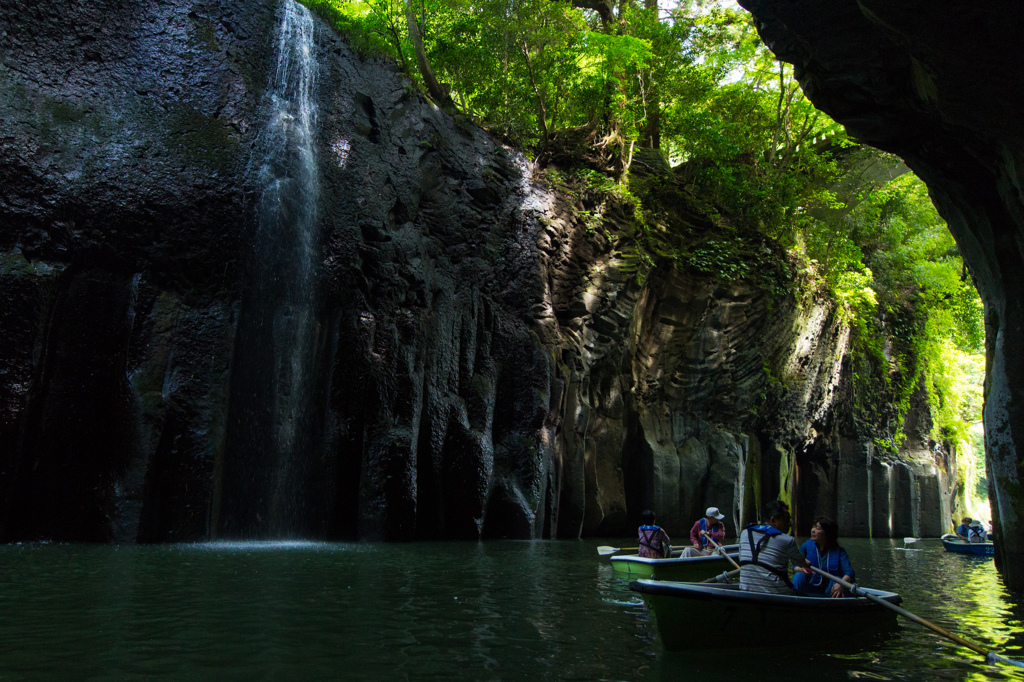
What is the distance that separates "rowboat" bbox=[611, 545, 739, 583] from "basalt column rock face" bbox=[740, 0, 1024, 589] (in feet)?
13.5

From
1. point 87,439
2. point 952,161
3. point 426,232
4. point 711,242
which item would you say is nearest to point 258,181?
point 426,232

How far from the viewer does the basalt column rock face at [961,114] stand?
6836 millimetres

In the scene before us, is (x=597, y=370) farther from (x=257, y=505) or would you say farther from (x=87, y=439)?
(x=87, y=439)

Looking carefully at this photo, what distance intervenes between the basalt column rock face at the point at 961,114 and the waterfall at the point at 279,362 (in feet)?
32.4

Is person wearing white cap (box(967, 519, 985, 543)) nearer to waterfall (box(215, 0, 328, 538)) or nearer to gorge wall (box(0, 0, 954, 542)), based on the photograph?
gorge wall (box(0, 0, 954, 542))

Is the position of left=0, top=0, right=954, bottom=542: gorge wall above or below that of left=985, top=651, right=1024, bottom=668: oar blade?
above

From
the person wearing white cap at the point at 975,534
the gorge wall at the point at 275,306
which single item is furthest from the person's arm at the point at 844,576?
the person wearing white cap at the point at 975,534

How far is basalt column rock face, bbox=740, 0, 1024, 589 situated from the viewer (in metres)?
6.84

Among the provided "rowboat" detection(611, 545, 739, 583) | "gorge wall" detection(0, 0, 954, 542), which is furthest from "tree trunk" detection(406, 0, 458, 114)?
"rowboat" detection(611, 545, 739, 583)

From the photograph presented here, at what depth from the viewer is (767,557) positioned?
6738mm

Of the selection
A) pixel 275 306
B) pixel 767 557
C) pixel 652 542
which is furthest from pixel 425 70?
pixel 767 557

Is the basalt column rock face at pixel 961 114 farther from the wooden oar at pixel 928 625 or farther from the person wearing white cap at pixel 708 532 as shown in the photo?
the wooden oar at pixel 928 625

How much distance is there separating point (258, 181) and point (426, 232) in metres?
3.96

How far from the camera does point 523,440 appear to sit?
17.0 metres
